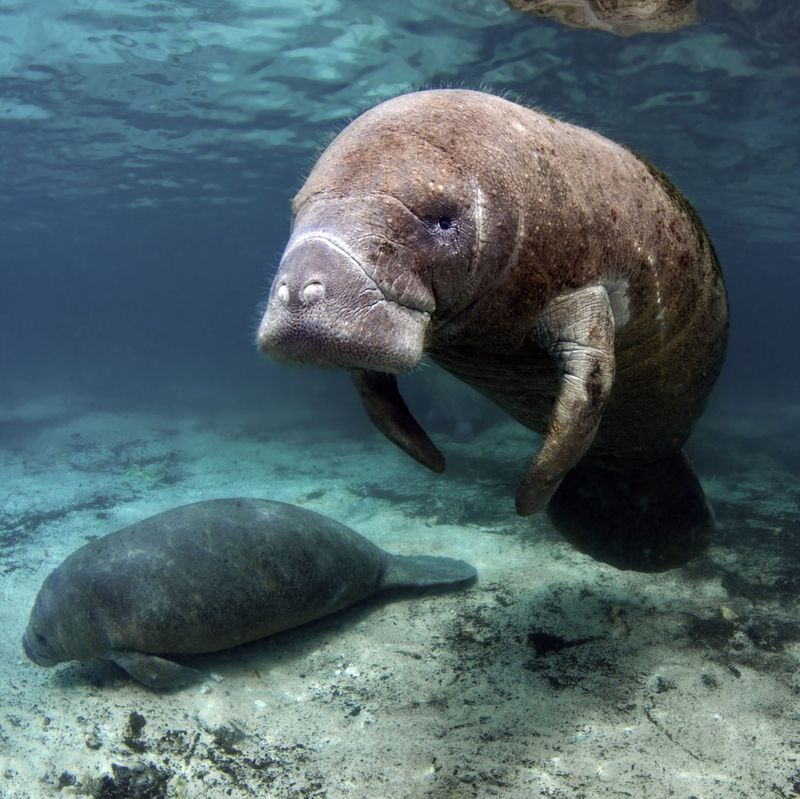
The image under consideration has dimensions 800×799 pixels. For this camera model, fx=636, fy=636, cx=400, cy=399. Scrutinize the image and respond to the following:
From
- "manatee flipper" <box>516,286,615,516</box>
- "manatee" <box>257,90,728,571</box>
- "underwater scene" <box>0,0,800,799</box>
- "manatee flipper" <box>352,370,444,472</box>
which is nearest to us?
"manatee" <box>257,90,728,571</box>

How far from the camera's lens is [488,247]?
2277 mm

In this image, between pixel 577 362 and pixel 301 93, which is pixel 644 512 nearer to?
pixel 577 362

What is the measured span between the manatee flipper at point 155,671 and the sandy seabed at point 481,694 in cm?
7

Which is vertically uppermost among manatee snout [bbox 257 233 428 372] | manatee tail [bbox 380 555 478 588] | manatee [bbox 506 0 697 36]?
manatee [bbox 506 0 697 36]

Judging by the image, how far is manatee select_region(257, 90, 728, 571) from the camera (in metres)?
1.93

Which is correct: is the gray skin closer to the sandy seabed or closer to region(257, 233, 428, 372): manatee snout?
the sandy seabed

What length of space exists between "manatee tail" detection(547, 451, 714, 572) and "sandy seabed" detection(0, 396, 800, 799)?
1.11 ft

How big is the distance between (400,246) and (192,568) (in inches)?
141

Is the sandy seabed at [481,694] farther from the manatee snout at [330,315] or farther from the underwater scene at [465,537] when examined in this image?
the manatee snout at [330,315]

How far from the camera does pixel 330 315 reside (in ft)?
6.00

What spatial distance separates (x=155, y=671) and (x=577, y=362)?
3585 mm

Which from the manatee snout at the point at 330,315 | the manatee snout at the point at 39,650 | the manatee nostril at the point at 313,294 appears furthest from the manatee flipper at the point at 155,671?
the manatee nostril at the point at 313,294

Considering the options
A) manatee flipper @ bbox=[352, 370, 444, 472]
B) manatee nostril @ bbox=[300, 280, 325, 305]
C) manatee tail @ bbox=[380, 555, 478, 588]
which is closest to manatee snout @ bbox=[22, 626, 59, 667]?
manatee tail @ bbox=[380, 555, 478, 588]

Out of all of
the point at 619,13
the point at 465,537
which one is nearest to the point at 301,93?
the point at 619,13
